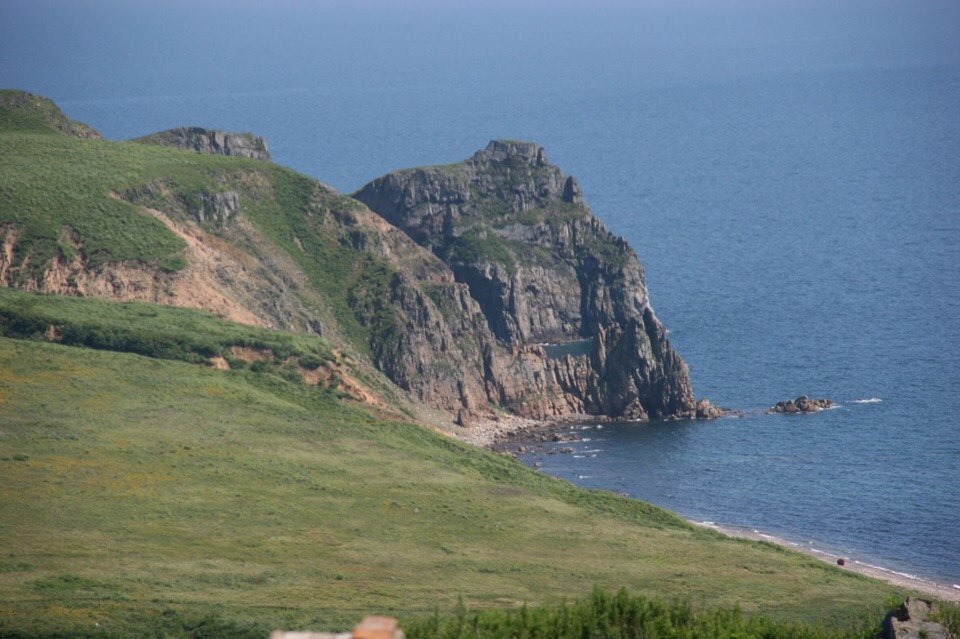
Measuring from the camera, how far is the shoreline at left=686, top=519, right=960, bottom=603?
124m

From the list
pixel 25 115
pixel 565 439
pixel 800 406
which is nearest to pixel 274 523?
pixel 565 439

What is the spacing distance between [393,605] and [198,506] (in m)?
23.0

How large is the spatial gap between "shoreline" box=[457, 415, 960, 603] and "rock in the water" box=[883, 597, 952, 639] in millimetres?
36369

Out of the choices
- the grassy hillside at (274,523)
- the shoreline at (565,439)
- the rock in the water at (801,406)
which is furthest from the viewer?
the rock in the water at (801,406)

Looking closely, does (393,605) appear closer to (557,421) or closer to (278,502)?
(278,502)

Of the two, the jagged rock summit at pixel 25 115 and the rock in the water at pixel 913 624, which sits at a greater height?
the jagged rock summit at pixel 25 115

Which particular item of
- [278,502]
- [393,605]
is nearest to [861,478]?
[278,502]

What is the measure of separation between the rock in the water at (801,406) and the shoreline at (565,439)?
16725 millimetres

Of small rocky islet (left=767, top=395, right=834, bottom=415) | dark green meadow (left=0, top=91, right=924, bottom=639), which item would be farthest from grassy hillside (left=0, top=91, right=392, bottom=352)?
small rocky islet (left=767, top=395, right=834, bottom=415)

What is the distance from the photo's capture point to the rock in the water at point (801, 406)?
17812 cm

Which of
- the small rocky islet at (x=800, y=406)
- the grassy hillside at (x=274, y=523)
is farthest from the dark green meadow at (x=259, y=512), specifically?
the small rocky islet at (x=800, y=406)

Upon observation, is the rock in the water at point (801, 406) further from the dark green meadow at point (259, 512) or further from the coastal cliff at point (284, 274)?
the dark green meadow at point (259, 512)

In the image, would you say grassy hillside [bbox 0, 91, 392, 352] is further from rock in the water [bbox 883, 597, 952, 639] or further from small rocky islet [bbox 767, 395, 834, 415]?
rock in the water [bbox 883, 597, 952, 639]

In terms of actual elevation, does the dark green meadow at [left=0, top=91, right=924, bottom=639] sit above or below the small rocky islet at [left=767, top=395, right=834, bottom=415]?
below
